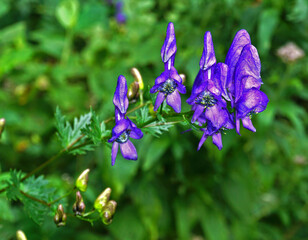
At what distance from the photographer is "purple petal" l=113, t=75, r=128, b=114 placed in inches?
37.2

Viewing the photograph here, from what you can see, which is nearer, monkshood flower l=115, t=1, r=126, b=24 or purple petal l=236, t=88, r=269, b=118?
purple petal l=236, t=88, r=269, b=118

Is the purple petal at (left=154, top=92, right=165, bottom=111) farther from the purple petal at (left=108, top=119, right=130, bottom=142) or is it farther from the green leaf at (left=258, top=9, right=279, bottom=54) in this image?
the green leaf at (left=258, top=9, right=279, bottom=54)

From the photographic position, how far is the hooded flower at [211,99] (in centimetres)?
87

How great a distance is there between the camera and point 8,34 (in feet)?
8.79

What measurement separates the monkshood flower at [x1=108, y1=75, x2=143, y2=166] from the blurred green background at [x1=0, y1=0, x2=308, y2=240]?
143cm

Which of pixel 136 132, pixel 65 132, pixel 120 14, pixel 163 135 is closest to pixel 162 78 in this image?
pixel 136 132

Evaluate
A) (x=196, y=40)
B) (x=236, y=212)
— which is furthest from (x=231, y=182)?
(x=196, y=40)

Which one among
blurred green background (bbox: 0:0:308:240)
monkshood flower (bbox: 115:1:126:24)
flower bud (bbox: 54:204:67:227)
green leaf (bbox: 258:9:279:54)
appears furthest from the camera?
monkshood flower (bbox: 115:1:126:24)

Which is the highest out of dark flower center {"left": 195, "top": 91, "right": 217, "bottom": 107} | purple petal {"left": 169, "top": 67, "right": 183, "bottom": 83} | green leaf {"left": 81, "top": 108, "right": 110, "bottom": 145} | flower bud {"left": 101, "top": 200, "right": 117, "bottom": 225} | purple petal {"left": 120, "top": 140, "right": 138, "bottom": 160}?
purple petal {"left": 169, "top": 67, "right": 183, "bottom": 83}

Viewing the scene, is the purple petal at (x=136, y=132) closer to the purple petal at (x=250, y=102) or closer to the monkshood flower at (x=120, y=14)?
the purple petal at (x=250, y=102)

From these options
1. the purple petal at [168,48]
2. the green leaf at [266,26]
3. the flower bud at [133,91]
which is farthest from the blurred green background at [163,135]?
the purple petal at [168,48]

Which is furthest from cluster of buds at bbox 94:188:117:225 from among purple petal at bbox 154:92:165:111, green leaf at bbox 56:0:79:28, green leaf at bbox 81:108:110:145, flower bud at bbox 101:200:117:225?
green leaf at bbox 56:0:79:28

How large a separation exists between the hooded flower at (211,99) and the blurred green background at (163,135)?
55.8 inches

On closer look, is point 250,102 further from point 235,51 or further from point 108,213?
point 108,213
